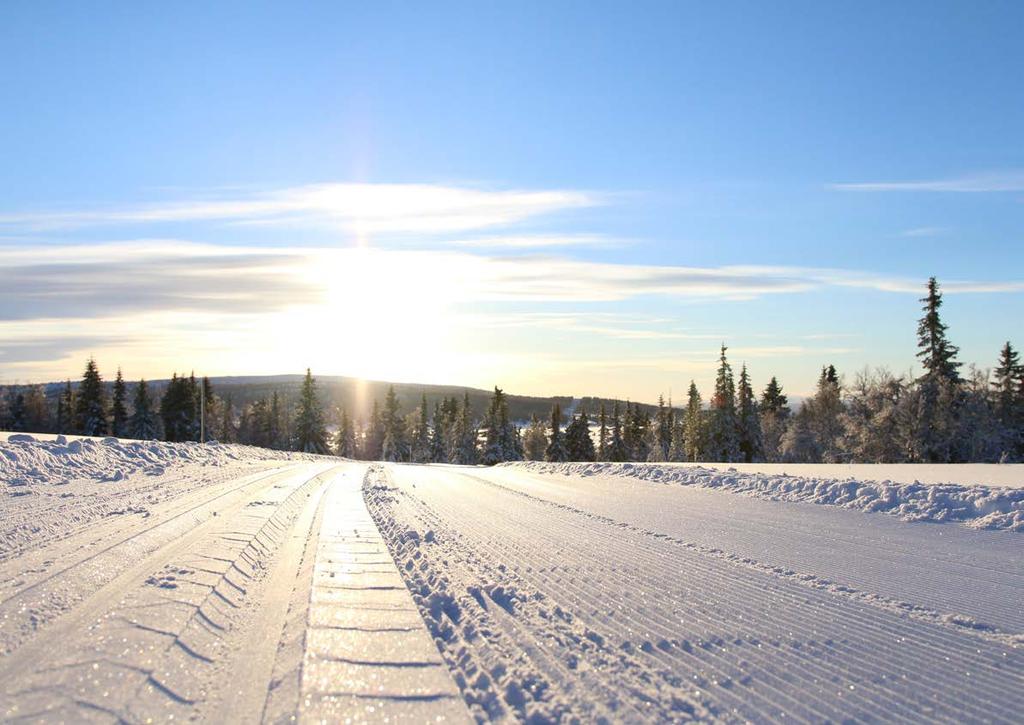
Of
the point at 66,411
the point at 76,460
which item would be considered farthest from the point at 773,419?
the point at 66,411

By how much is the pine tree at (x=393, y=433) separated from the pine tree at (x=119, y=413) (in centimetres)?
2902

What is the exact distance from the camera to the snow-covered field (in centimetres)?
366

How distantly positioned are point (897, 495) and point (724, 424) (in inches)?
1989

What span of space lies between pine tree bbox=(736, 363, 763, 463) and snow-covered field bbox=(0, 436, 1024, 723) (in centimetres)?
5217

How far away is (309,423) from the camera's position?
73.8 m

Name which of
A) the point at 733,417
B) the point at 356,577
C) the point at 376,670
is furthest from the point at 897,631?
the point at 733,417

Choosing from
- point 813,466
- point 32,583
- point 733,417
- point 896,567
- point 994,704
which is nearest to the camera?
point 994,704

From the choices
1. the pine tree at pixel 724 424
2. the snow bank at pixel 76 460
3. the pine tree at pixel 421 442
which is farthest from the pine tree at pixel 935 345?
the pine tree at pixel 421 442

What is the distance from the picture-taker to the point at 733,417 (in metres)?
60.7

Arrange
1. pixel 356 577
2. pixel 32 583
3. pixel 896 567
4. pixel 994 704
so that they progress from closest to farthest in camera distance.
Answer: pixel 994 704 → pixel 32 583 → pixel 356 577 → pixel 896 567

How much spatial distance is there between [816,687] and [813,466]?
1645 centimetres

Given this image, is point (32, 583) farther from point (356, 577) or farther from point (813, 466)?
point (813, 466)

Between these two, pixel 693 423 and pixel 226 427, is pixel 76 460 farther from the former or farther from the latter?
pixel 226 427

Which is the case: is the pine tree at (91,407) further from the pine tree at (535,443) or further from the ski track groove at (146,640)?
the ski track groove at (146,640)
